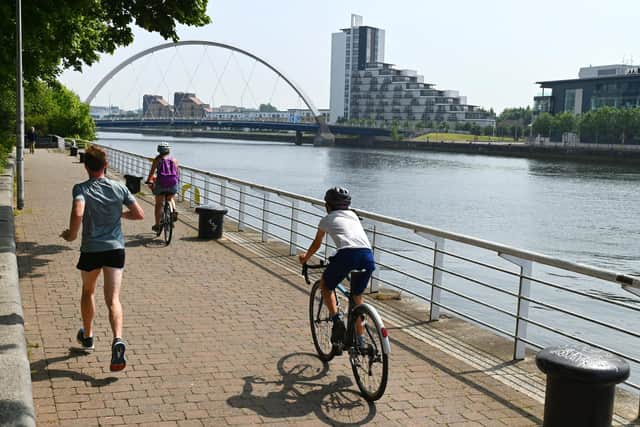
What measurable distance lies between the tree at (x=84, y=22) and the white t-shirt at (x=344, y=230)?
21.4ft

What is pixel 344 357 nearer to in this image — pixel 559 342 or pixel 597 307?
pixel 559 342

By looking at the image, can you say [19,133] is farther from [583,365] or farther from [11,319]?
[583,365]

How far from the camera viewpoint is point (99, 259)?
580cm

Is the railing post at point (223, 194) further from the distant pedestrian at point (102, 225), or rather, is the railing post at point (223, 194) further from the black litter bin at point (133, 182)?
the distant pedestrian at point (102, 225)

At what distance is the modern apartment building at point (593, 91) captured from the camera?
128m

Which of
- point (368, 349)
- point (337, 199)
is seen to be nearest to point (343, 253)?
point (337, 199)

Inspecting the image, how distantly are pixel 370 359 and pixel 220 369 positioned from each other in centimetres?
133

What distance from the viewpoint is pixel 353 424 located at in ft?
16.2

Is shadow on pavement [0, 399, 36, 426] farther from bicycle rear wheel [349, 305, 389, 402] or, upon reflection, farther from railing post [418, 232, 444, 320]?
railing post [418, 232, 444, 320]

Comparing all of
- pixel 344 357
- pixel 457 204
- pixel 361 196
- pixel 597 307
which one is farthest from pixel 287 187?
pixel 344 357

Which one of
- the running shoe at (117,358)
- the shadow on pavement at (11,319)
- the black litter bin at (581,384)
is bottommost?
the running shoe at (117,358)

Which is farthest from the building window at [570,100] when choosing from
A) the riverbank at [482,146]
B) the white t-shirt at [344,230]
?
the white t-shirt at [344,230]

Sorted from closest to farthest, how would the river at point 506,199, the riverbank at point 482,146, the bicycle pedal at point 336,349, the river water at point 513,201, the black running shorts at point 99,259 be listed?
the black running shorts at point 99,259
the bicycle pedal at point 336,349
the river water at point 513,201
the river at point 506,199
the riverbank at point 482,146

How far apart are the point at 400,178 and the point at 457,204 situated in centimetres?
1767
